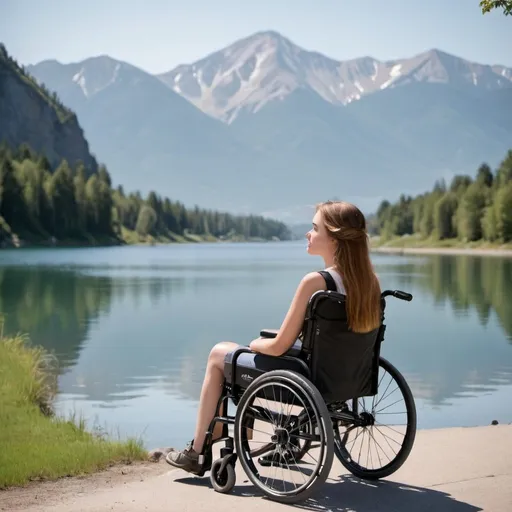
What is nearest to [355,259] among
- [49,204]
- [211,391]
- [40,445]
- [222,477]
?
[211,391]

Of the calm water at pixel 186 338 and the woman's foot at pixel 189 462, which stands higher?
the woman's foot at pixel 189 462

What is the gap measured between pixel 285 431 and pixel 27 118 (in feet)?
629

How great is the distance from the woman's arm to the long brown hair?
7.7 inches

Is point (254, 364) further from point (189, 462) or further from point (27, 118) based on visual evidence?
point (27, 118)

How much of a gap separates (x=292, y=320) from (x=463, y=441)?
2.53 metres

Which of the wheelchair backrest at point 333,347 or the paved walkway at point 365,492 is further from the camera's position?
the wheelchair backrest at point 333,347

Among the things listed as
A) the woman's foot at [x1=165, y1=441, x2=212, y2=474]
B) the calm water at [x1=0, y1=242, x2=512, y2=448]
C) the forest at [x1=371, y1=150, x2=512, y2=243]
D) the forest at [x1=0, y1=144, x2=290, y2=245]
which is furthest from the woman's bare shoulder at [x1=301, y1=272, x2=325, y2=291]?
the forest at [x1=0, y1=144, x2=290, y2=245]

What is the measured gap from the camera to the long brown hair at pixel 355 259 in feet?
16.8

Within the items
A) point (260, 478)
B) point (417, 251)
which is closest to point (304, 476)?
point (260, 478)

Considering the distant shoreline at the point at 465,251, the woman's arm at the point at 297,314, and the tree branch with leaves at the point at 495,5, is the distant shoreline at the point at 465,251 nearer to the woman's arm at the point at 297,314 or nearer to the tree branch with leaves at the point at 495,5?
the tree branch with leaves at the point at 495,5

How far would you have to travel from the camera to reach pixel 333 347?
16.9 feet

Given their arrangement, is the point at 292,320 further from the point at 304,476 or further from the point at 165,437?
the point at 165,437

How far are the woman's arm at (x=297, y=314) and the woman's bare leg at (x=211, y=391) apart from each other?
0.44 meters

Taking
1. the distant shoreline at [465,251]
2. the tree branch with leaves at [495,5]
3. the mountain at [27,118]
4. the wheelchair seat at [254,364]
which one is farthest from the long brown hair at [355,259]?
the mountain at [27,118]
